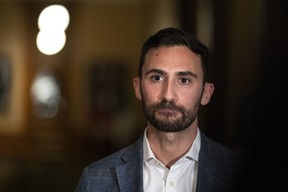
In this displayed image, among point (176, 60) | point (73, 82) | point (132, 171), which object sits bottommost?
point (73, 82)

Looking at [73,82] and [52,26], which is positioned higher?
[52,26]

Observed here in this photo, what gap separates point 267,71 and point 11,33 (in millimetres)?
2833

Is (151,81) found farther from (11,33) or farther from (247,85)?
(11,33)

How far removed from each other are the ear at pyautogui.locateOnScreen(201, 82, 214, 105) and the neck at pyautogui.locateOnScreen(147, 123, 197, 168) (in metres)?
0.03

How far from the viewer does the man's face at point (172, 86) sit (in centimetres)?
44

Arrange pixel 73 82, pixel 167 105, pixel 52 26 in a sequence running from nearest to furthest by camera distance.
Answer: pixel 167 105, pixel 52 26, pixel 73 82

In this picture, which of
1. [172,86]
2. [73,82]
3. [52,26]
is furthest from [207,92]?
[73,82]

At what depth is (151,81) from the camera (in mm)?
447

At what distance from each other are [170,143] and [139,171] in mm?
40

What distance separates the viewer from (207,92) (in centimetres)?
46

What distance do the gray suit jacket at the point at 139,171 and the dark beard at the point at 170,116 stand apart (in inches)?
1.4

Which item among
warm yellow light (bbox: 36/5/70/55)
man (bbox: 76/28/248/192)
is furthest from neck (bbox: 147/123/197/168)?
warm yellow light (bbox: 36/5/70/55)

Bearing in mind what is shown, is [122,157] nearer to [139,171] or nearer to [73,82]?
[139,171]

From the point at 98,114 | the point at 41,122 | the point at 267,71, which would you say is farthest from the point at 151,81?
the point at 41,122
